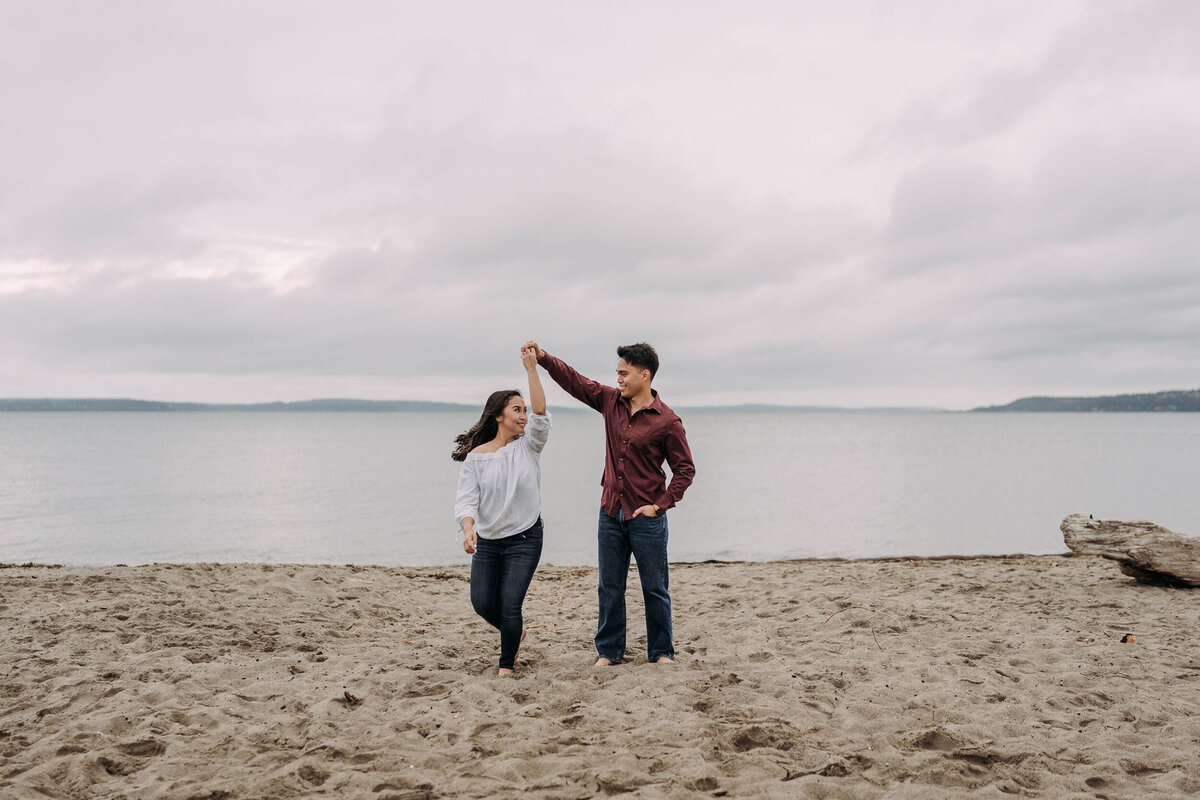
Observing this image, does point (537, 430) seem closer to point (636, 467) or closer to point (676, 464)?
point (636, 467)

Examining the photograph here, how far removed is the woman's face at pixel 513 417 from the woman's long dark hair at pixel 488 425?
0.03 m

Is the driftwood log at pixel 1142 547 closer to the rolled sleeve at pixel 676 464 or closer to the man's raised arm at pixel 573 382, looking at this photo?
the rolled sleeve at pixel 676 464

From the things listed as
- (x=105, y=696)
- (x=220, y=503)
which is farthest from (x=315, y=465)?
(x=105, y=696)

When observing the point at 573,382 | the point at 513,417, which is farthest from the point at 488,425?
the point at 573,382

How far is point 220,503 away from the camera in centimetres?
2877

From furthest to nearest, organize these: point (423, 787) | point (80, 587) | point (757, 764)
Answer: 1. point (80, 587)
2. point (757, 764)
3. point (423, 787)

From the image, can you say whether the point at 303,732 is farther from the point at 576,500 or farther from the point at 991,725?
the point at 576,500

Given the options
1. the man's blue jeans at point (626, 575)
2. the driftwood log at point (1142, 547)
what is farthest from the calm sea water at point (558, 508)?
the man's blue jeans at point (626, 575)

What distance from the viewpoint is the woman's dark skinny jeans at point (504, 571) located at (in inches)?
217

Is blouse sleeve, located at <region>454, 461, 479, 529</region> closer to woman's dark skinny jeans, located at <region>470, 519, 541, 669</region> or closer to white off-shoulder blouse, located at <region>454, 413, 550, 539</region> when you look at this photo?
white off-shoulder blouse, located at <region>454, 413, 550, 539</region>

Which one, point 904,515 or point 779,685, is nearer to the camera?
point 779,685

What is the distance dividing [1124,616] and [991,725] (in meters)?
4.16

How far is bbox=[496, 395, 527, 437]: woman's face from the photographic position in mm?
5539

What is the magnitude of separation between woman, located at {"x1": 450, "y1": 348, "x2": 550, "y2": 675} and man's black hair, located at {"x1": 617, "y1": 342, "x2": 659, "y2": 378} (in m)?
0.67
